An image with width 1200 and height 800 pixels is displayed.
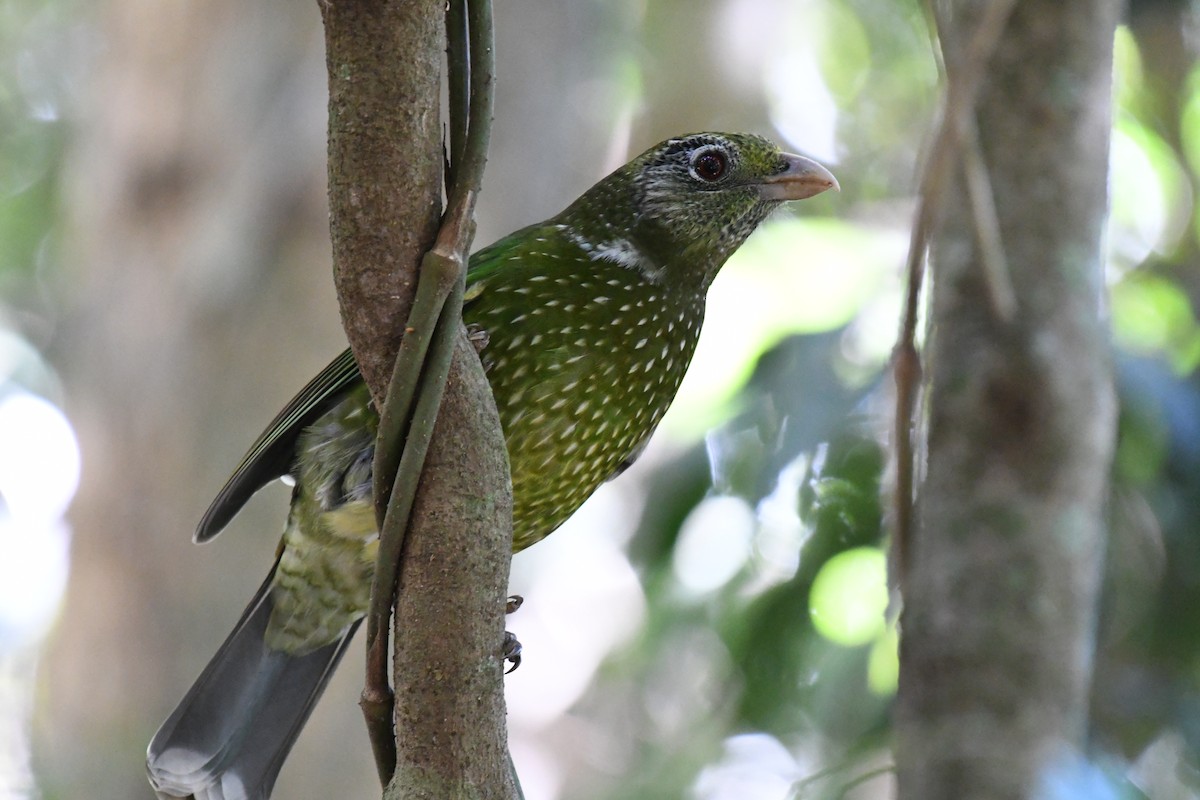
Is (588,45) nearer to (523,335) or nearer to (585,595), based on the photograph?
(523,335)

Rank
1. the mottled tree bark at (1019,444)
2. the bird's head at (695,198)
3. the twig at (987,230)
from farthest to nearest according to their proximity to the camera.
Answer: the bird's head at (695,198) → the mottled tree bark at (1019,444) → the twig at (987,230)

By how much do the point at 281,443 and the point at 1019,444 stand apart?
4.68ft

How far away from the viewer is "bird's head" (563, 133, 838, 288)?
284 cm

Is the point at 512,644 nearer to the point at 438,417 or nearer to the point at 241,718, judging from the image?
the point at 438,417

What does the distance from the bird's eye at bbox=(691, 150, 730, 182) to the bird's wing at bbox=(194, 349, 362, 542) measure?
93cm

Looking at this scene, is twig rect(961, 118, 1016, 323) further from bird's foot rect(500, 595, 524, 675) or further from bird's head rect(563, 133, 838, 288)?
bird's foot rect(500, 595, 524, 675)

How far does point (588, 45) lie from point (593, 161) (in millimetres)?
510

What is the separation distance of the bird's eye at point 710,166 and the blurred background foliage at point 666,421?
0.87m

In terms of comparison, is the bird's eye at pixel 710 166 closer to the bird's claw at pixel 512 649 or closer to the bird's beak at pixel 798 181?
the bird's beak at pixel 798 181

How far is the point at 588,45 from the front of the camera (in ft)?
18.6

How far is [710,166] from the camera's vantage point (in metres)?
2.95

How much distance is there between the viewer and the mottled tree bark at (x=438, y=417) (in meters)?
1.35

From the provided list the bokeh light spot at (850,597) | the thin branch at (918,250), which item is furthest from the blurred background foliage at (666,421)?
the thin branch at (918,250)

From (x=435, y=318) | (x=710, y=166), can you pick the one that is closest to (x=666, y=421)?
(x=710, y=166)
